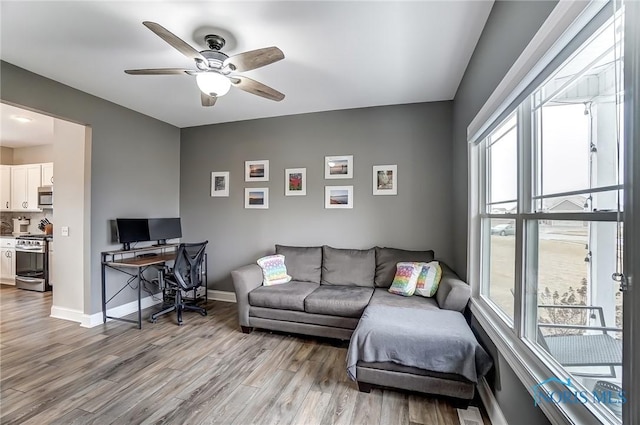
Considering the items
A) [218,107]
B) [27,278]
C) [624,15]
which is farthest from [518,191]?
[27,278]

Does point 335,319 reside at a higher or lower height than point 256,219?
lower

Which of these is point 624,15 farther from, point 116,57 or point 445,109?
point 116,57

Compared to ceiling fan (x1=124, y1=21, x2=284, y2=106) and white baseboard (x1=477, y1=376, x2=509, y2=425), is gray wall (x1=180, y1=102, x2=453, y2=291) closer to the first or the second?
white baseboard (x1=477, y1=376, x2=509, y2=425)

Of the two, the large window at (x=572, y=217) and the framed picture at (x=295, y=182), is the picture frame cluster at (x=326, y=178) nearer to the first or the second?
the framed picture at (x=295, y=182)

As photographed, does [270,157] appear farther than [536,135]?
Yes

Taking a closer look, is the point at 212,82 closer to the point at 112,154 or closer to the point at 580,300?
the point at 112,154

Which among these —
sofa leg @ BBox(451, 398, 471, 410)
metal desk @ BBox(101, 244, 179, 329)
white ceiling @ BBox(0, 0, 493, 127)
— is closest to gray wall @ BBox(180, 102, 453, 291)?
white ceiling @ BBox(0, 0, 493, 127)

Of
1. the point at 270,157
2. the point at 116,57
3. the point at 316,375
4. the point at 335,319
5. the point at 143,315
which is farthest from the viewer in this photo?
the point at 270,157

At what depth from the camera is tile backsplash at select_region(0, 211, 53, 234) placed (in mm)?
5473

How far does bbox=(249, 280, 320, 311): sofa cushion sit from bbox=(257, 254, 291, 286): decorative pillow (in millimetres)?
162

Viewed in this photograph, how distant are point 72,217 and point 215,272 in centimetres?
A: 194

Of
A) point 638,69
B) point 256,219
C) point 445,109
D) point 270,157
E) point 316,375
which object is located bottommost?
point 316,375

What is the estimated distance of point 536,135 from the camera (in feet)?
4.75

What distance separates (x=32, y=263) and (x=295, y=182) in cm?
536
